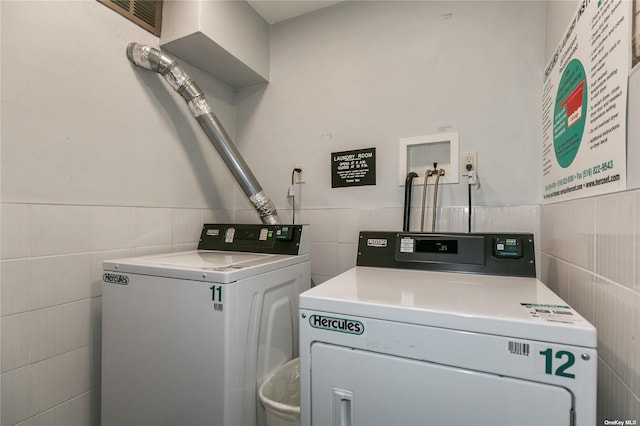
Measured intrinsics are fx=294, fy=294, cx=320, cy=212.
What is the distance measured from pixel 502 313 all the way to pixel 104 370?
4.63 ft

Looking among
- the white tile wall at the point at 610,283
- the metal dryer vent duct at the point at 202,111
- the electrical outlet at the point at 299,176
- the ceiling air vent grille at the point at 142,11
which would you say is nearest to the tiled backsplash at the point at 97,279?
the white tile wall at the point at 610,283

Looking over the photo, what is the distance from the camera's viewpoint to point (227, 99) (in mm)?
1991

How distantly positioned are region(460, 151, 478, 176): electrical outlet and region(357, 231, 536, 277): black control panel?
45 centimetres

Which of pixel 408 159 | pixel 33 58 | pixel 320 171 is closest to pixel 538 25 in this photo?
pixel 408 159

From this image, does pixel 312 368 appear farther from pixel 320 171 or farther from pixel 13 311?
pixel 320 171

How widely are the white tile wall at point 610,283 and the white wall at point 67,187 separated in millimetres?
1733

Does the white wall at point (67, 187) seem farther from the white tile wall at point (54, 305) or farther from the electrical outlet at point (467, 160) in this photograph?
the electrical outlet at point (467, 160)

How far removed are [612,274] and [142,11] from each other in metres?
2.07

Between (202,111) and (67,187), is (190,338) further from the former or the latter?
(202,111)

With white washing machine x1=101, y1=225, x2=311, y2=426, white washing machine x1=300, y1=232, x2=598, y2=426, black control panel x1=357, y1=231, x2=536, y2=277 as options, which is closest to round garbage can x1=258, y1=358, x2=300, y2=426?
white washing machine x1=101, y1=225, x2=311, y2=426

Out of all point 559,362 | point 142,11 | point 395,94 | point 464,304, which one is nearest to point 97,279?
point 142,11

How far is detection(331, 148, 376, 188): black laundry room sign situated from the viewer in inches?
64.3

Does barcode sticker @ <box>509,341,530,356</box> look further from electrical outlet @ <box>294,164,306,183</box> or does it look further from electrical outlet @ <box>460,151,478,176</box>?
electrical outlet @ <box>294,164,306,183</box>

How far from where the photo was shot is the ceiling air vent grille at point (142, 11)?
1.34m
